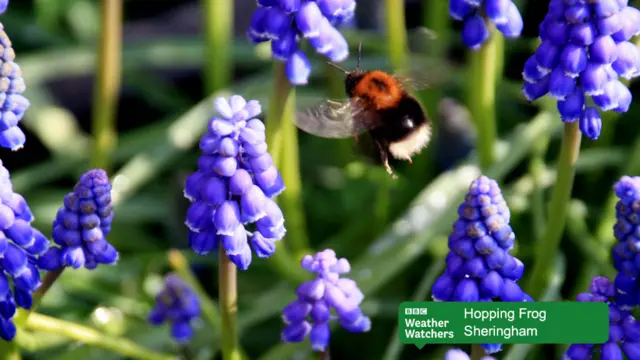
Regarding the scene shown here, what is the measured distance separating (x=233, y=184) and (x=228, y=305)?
60 centimetres

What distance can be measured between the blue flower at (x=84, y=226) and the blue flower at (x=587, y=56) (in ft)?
4.14

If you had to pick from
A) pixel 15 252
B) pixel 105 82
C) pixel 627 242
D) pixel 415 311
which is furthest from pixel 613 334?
pixel 105 82

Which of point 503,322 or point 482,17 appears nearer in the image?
point 503,322

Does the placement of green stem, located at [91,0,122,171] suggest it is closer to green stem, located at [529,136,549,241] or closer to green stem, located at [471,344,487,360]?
green stem, located at [529,136,549,241]

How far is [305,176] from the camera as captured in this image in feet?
16.8

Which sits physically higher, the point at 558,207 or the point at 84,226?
the point at 84,226

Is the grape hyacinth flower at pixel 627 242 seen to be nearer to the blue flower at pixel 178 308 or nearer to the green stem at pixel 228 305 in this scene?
the green stem at pixel 228 305

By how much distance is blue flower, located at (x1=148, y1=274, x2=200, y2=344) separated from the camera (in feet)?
11.7

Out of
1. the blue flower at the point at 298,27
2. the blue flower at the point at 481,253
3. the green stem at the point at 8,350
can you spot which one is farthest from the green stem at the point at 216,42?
the blue flower at the point at 481,253

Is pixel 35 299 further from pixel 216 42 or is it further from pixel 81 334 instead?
pixel 216 42

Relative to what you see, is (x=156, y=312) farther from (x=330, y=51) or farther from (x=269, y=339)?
(x=330, y=51)

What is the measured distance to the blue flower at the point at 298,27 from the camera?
2824 mm

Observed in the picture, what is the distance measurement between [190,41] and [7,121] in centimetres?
271

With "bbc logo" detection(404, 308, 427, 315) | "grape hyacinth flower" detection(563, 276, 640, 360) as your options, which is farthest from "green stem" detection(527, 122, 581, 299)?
"bbc logo" detection(404, 308, 427, 315)
